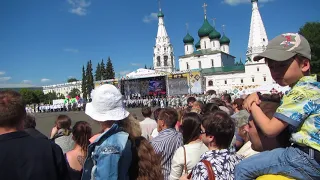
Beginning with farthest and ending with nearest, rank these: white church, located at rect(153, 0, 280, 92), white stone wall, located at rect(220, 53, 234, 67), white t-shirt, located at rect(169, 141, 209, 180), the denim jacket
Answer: white stone wall, located at rect(220, 53, 234, 67) < white church, located at rect(153, 0, 280, 92) < white t-shirt, located at rect(169, 141, 209, 180) < the denim jacket

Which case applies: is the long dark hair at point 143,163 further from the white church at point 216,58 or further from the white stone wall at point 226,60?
the white stone wall at point 226,60

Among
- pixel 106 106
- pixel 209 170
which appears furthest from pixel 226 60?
pixel 106 106

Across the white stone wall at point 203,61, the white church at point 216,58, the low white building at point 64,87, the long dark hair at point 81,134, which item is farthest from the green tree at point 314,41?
the low white building at point 64,87

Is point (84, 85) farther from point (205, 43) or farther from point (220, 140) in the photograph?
point (220, 140)

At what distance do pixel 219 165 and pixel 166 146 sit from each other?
1.48 metres

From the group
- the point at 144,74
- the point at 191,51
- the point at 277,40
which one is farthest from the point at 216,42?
the point at 277,40

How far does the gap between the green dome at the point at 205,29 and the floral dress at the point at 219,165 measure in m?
80.2

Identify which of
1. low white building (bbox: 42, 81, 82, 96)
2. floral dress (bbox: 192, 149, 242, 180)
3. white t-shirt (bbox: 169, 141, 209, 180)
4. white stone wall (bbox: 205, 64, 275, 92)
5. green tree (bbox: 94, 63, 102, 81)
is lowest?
white t-shirt (bbox: 169, 141, 209, 180)

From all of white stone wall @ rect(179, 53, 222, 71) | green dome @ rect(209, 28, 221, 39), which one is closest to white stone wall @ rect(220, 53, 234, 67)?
white stone wall @ rect(179, 53, 222, 71)

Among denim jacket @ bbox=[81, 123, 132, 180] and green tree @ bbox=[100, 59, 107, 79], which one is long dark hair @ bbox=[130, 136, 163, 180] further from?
green tree @ bbox=[100, 59, 107, 79]

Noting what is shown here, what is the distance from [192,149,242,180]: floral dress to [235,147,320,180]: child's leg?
484mm

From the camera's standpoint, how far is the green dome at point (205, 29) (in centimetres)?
8050

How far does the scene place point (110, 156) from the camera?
217 centimetres

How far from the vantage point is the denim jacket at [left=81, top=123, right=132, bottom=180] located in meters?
2.16
